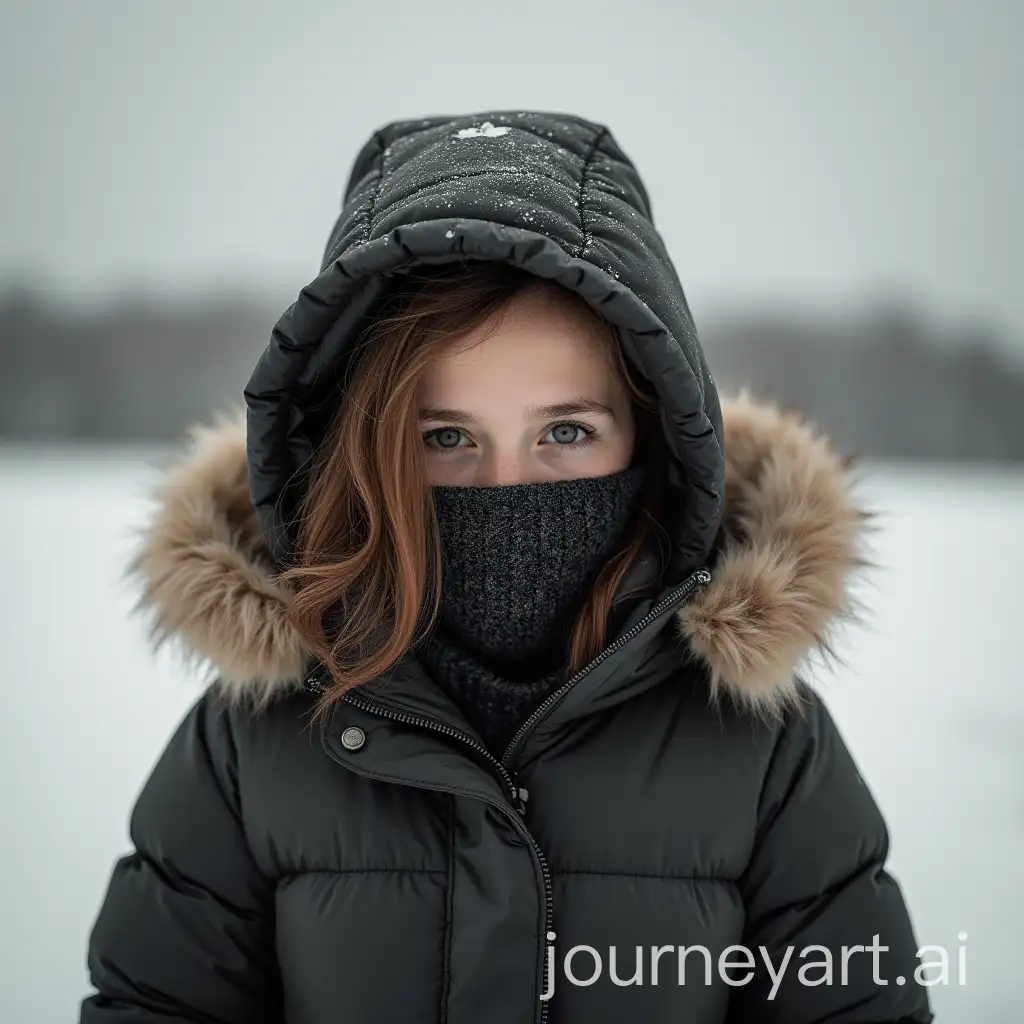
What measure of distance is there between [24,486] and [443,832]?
3.32m

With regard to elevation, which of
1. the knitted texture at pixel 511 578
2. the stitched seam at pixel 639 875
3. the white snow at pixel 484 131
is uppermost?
the white snow at pixel 484 131

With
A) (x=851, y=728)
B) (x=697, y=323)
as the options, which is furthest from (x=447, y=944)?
(x=697, y=323)

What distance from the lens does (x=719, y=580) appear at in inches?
39.2

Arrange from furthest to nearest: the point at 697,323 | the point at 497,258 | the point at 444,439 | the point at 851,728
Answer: the point at 697,323, the point at 851,728, the point at 444,439, the point at 497,258

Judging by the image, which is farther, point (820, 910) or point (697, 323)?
point (697, 323)

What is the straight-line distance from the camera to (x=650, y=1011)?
3.03 feet

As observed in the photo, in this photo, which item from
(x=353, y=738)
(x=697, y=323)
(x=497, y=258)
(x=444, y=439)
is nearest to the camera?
(x=497, y=258)

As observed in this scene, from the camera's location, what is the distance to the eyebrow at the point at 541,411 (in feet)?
3.24

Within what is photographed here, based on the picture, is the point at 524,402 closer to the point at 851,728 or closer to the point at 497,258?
the point at 497,258

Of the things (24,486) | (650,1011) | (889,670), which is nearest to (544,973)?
(650,1011)

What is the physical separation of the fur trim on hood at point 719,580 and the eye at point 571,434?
0.71 feet

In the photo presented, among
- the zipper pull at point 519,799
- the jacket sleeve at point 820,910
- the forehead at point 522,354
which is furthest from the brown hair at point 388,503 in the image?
the jacket sleeve at point 820,910

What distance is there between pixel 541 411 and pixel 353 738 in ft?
1.35

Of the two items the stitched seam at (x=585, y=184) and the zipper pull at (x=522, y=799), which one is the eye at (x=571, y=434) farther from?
the zipper pull at (x=522, y=799)
